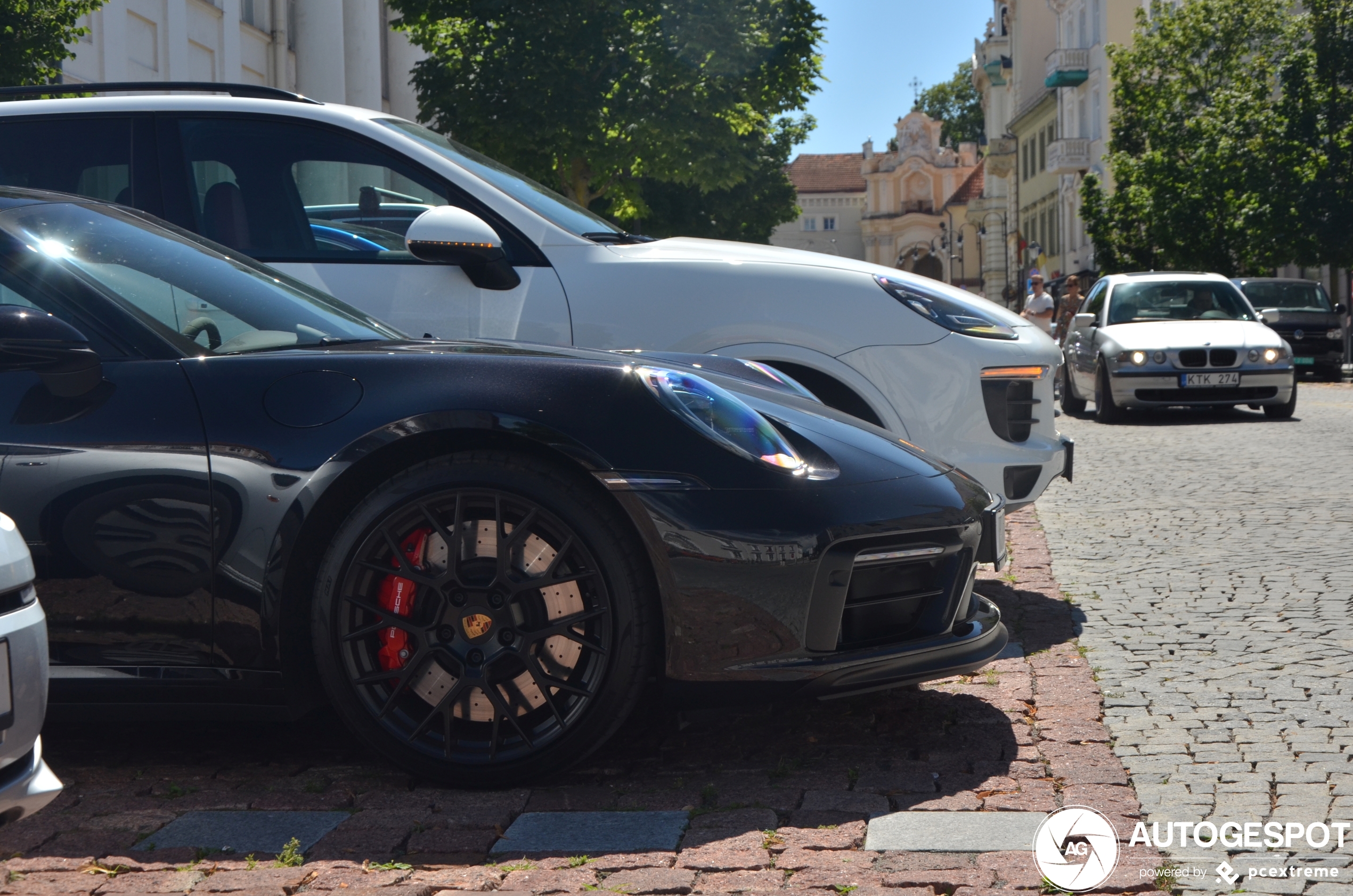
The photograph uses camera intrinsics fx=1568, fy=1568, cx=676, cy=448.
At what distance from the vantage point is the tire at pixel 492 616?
11.5 feet

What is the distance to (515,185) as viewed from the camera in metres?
5.79

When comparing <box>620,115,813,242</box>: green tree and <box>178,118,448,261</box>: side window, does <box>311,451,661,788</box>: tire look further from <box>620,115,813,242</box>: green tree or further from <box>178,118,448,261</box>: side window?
<box>620,115,813,242</box>: green tree

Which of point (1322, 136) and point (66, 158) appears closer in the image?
point (66, 158)

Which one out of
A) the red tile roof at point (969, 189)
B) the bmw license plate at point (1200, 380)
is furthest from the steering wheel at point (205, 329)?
Answer: the red tile roof at point (969, 189)

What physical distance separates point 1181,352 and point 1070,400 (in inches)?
103

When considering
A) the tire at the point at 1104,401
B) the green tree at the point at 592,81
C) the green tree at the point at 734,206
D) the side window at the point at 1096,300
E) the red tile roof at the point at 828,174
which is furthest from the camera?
the red tile roof at the point at 828,174

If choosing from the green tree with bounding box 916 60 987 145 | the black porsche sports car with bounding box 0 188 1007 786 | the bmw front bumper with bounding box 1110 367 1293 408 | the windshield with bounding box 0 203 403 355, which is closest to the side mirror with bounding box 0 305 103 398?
the black porsche sports car with bounding box 0 188 1007 786

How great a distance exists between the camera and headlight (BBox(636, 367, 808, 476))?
11.8 feet

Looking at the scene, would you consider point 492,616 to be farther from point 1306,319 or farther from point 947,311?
point 1306,319

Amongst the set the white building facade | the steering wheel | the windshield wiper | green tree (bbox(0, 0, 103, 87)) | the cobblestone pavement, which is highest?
the white building facade

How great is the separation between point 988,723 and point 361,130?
3.12 meters

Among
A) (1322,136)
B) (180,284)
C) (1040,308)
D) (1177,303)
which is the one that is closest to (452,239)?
(180,284)

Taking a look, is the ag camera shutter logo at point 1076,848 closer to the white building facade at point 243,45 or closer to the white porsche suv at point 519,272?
the white porsche suv at point 519,272

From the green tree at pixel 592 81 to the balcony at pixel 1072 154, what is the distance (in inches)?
1514
